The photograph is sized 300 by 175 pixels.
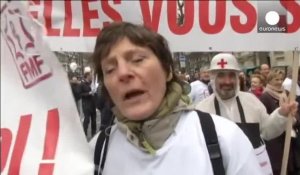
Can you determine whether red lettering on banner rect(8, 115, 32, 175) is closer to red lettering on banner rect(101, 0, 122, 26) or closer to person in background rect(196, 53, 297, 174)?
red lettering on banner rect(101, 0, 122, 26)

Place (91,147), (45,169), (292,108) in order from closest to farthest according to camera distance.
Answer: (45,169), (91,147), (292,108)

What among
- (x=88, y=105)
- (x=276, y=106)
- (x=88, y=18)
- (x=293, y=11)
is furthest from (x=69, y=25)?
(x=88, y=105)

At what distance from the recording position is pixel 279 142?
17.0 feet

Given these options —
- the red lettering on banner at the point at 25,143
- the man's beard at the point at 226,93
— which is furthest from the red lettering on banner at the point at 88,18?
the man's beard at the point at 226,93

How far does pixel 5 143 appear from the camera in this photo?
194 centimetres

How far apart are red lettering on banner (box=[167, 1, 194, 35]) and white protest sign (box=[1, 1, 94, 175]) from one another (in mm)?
643

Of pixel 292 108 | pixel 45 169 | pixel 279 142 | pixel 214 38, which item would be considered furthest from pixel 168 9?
pixel 279 142

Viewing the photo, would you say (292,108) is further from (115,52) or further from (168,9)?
(115,52)

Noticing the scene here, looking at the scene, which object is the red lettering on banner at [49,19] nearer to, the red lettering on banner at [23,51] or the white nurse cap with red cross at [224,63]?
the red lettering on banner at [23,51]

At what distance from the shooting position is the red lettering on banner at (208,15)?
7.93 feet

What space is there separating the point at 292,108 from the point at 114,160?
6.49ft

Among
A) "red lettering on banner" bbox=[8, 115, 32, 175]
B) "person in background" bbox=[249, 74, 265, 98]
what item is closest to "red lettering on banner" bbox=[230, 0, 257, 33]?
"red lettering on banner" bbox=[8, 115, 32, 175]

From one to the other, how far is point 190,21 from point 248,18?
26 cm

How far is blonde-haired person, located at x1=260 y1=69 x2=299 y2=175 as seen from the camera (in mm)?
5172
